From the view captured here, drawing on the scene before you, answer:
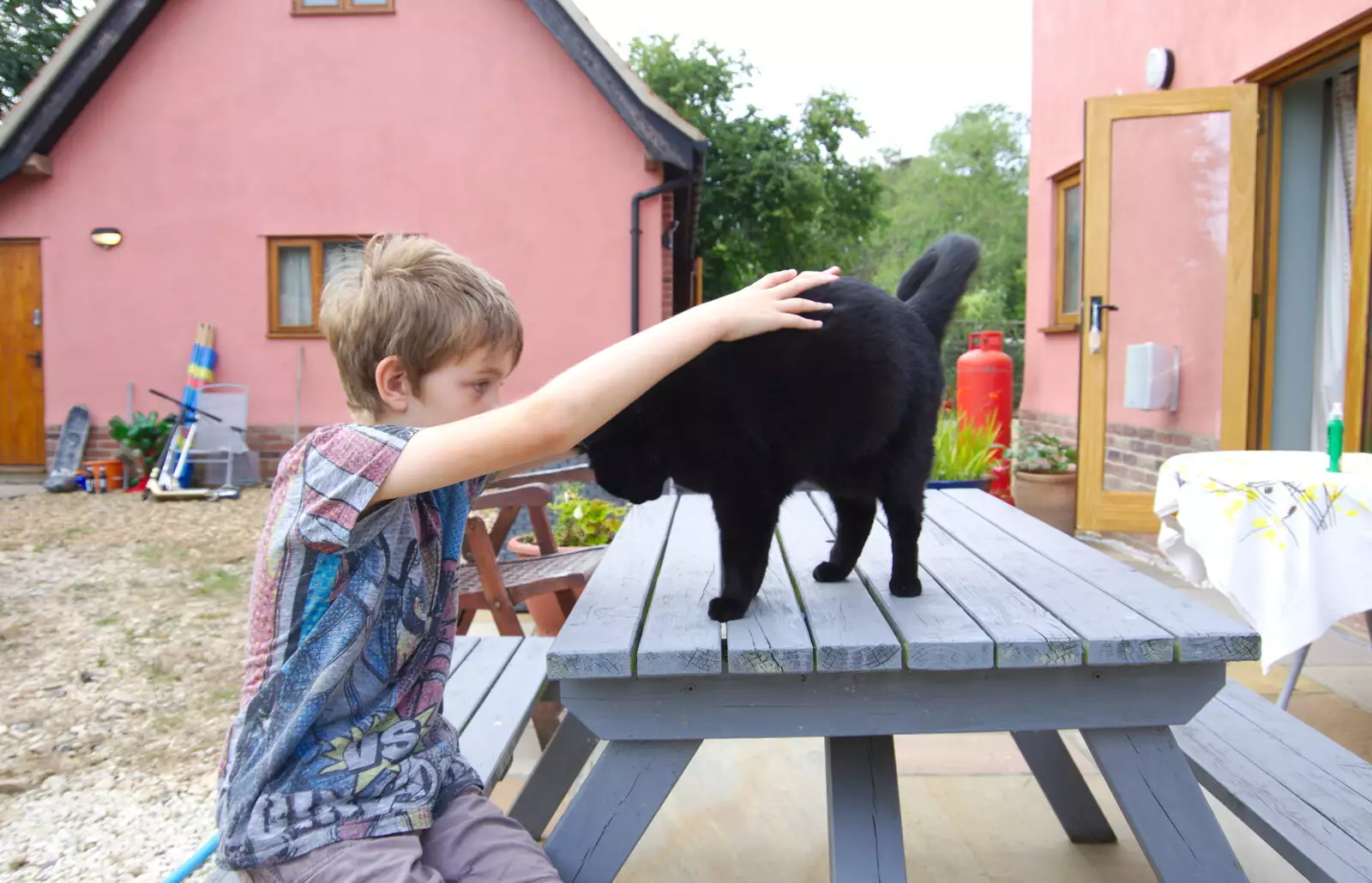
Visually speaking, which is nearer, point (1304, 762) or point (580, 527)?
point (1304, 762)

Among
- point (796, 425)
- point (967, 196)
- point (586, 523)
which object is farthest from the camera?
point (967, 196)

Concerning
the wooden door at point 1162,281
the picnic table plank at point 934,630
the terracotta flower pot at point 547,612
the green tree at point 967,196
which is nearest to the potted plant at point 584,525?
the terracotta flower pot at point 547,612

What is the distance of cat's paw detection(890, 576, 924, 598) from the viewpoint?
144 centimetres

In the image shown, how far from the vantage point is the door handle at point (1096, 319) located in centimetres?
457

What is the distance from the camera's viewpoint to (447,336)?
1219 millimetres

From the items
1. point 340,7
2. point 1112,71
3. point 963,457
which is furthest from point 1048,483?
point 340,7

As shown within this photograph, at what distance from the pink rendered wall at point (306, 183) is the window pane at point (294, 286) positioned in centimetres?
17

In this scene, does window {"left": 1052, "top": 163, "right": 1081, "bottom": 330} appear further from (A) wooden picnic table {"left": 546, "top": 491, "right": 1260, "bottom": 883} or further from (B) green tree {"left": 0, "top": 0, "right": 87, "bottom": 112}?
(B) green tree {"left": 0, "top": 0, "right": 87, "bottom": 112}

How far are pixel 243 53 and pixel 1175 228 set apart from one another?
745cm

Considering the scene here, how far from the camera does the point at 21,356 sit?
8.38 m

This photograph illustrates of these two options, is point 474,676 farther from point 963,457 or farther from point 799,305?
point 963,457

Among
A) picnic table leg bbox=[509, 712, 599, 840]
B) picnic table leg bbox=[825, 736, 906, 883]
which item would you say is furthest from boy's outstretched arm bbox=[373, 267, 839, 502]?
picnic table leg bbox=[509, 712, 599, 840]

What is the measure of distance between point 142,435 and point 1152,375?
24.6 feet

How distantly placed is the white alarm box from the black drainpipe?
4.06m
